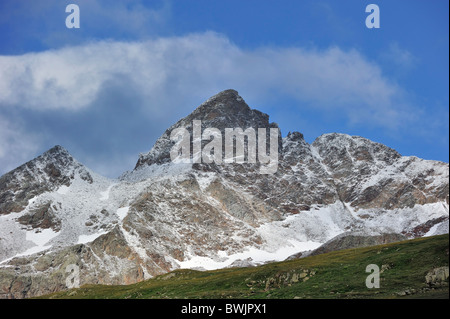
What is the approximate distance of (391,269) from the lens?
211 feet

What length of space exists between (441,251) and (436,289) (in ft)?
51.8
